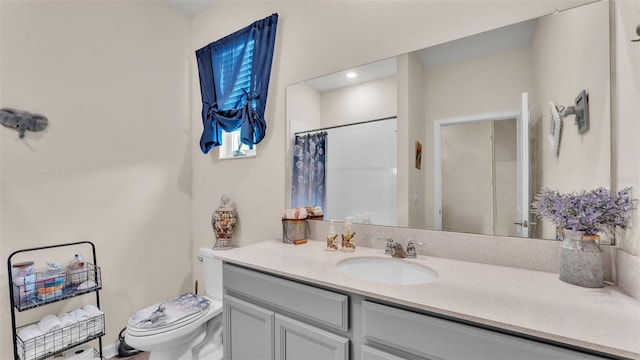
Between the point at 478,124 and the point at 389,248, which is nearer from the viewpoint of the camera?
the point at 478,124

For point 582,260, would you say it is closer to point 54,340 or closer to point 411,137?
point 411,137

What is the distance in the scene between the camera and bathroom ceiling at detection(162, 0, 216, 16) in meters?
2.32

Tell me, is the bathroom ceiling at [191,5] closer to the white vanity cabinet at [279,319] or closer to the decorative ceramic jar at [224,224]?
the decorative ceramic jar at [224,224]

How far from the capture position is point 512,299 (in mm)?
845

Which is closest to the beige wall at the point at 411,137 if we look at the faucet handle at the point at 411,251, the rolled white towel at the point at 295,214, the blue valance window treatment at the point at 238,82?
the faucet handle at the point at 411,251

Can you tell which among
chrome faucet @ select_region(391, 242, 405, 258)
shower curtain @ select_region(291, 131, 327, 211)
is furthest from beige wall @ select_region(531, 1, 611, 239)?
shower curtain @ select_region(291, 131, 327, 211)

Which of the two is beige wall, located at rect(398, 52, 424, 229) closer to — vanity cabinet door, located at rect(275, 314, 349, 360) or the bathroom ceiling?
vanity cabinet door, located at rect(275, 314, 349, 360)

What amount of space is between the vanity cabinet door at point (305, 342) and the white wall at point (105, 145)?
5.28 feet

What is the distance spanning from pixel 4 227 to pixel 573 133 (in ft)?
9.57

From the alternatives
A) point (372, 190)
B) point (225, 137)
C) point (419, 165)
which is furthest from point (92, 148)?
point (419, 165)

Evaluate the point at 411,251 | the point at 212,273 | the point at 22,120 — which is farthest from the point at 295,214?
the point at 22,120

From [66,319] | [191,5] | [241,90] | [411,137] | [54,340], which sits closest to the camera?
[411,137]

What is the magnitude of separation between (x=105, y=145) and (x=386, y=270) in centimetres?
212

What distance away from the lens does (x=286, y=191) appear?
1.90 m
